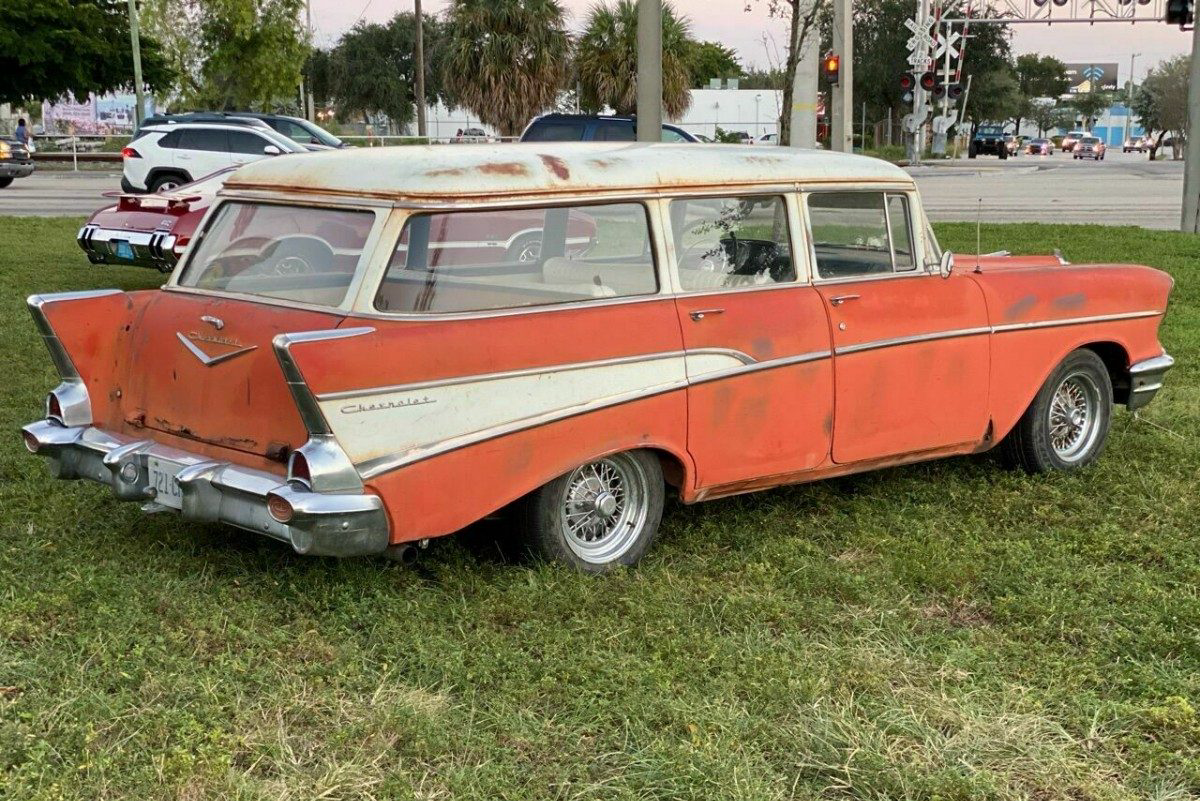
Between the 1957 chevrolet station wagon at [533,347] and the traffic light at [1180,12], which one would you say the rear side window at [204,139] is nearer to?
the traffic light at [1180,12]

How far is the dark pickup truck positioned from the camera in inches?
2420

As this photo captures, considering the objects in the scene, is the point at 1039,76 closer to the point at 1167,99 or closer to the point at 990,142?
the point at 1167,99

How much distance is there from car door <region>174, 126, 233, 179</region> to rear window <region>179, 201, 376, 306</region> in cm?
1597

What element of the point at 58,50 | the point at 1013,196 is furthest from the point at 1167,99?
the point at 58,50

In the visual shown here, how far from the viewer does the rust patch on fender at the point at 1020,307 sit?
6047 mm

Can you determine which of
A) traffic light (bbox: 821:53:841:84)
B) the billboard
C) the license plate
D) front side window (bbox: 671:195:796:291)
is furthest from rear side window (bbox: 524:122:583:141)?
the billboard

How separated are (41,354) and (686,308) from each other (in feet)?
18.4

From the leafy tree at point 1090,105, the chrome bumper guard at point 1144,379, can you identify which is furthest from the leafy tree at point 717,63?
Answer: the chrome bumper guard at point 1144,379

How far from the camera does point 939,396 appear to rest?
5824 millimetres

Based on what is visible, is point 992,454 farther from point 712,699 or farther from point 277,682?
point 277,682

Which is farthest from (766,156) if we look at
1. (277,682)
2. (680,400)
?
(277,682)

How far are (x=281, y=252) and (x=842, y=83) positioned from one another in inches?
561

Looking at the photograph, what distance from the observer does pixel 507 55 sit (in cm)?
4162

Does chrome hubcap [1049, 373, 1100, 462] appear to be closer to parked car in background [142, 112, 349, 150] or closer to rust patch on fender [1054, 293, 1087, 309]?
rust patch on fender [1054, 293, 1087, 309]
